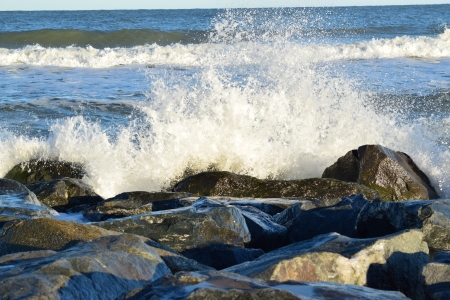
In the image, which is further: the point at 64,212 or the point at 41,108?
the point at 41,108

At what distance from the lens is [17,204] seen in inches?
176

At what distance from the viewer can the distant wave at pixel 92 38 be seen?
23.6 metres

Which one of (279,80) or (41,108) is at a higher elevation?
(279,80)

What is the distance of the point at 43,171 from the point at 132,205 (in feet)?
7.30

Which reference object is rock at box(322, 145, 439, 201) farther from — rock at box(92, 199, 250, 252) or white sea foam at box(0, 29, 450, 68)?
white sea foam at box(0, 29, 450, 68)

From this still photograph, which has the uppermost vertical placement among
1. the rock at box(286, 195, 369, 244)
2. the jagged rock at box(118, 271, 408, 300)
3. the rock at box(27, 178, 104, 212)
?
the jagged rock at box(118, 271, 408, 300)

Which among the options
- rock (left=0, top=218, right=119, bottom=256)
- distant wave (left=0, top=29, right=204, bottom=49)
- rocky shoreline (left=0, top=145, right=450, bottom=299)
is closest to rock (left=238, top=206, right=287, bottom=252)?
rocky shoreline (left=0, top=145, right=450, bottom=299)

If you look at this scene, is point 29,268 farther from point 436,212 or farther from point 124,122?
point 124,122

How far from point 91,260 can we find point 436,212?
6.97ft

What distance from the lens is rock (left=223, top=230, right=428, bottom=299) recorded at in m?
2.63

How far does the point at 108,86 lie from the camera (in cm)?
1256

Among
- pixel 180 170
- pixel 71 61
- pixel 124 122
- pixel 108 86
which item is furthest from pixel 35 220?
pixel 71 61

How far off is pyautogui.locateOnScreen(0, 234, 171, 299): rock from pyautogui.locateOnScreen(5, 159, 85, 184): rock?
164 inches

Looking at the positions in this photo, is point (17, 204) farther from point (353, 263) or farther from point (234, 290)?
point (234, 290)
